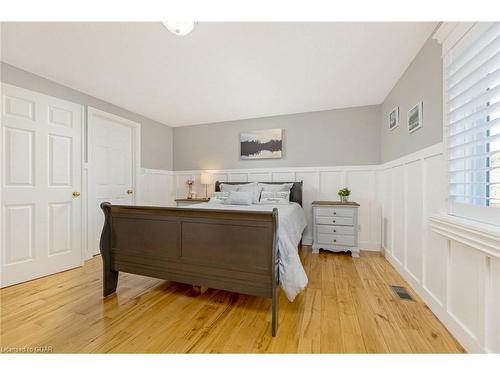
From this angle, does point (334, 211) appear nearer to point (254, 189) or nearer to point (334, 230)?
point (334, 230)

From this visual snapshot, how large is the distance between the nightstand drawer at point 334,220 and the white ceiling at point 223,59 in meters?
1.78

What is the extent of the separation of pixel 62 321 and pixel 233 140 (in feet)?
11.1

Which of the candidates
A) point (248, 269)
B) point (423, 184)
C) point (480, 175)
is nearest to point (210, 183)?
point (248, 269)

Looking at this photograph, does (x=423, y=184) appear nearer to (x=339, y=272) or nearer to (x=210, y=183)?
(x=339, y=272)

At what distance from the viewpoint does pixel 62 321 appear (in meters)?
1.53

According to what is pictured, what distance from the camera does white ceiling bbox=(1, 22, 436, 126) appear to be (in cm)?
166

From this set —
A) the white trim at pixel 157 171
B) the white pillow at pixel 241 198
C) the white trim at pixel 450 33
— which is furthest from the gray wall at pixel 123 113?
the white trim at pixel 450 33

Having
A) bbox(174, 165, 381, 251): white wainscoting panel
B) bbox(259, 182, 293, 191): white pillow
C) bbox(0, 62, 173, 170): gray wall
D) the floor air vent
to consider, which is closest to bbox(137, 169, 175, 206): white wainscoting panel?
bbox(0, 62, 173, 170): gray wall

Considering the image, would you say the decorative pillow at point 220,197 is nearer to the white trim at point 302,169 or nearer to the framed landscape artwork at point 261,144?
the white trim at point 302,169

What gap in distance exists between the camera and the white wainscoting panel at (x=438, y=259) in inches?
43.6

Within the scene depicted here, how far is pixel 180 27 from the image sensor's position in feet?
5.04

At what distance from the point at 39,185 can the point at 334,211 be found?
376 centimetres

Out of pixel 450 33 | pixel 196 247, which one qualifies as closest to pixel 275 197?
pixel 196 247

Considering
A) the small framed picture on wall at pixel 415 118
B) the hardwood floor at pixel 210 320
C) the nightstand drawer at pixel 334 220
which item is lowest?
the hardwood floor at pixel 210 320
